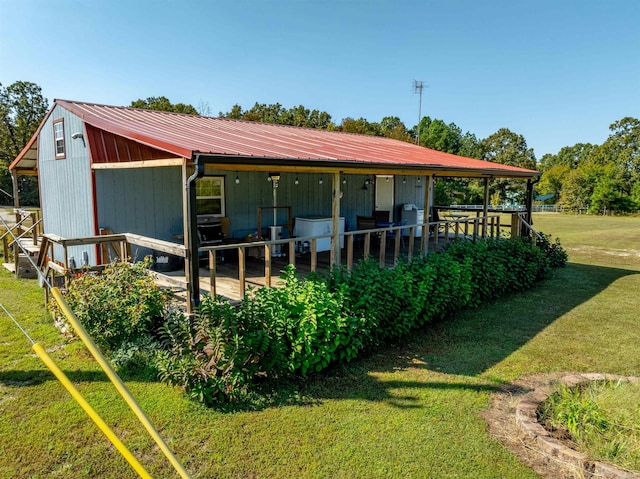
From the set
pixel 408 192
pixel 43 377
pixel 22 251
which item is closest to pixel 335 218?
pixel 43 377

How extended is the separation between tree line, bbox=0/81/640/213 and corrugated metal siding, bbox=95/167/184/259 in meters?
24.1

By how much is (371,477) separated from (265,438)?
991 millimetres

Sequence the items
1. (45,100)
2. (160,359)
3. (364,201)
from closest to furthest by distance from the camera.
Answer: (160,359) < (364,201) < (45,100)

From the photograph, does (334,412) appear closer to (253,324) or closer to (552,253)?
(253,324)

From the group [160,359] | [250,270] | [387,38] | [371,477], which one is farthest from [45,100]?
[371,477]

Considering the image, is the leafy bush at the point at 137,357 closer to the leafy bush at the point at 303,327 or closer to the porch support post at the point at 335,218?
the leafy bush at the point at 303,327

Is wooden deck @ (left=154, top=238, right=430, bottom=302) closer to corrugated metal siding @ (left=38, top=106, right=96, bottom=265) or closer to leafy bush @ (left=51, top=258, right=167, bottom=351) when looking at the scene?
leafy bush @ (left=51, top=258, right=167, bottom=351)

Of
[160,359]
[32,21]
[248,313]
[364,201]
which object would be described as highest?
[32,21]

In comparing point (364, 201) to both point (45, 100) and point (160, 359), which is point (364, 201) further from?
point (45, 100)

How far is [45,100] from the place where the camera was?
32.5m

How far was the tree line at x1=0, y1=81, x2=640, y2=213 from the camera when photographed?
3133 cm

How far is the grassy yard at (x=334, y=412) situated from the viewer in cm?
341

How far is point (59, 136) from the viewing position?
906 centimetres

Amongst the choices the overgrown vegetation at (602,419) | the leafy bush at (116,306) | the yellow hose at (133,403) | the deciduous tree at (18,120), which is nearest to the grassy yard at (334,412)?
the leafy bush at (116,306)
